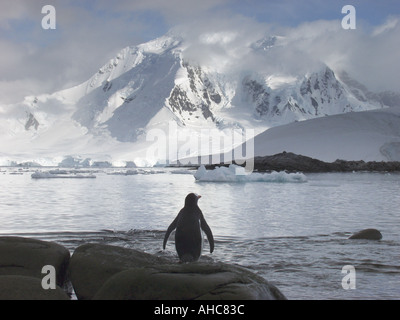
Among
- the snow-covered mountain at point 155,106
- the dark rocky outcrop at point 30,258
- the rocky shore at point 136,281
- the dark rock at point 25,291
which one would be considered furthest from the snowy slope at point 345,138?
the dark rock at point 25,291

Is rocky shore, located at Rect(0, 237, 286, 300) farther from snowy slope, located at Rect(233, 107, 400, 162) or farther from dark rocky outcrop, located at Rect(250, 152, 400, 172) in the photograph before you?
snowy slope, located at Rect(233, 107, 400, 162)

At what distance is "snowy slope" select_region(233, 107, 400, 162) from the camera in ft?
178

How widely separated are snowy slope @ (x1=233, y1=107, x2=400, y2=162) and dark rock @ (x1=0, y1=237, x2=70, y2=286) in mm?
51791

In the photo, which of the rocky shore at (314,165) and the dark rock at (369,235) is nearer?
the dark rock at (369,235)

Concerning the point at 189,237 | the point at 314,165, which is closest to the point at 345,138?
the point at 314,165

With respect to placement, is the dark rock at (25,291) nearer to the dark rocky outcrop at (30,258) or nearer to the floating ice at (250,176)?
the dark rocky outcrop at (30,258)

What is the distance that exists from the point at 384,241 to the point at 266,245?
213 centimetres

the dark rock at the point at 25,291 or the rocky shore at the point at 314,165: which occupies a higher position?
the rocky shore at the point at 314,165

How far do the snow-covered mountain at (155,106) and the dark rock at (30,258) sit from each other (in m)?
89.1

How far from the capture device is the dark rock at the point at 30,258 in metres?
5.59

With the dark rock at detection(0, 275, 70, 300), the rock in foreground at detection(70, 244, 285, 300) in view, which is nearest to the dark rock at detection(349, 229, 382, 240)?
the rock in foreground at detection(70, 244, 285, 300)
